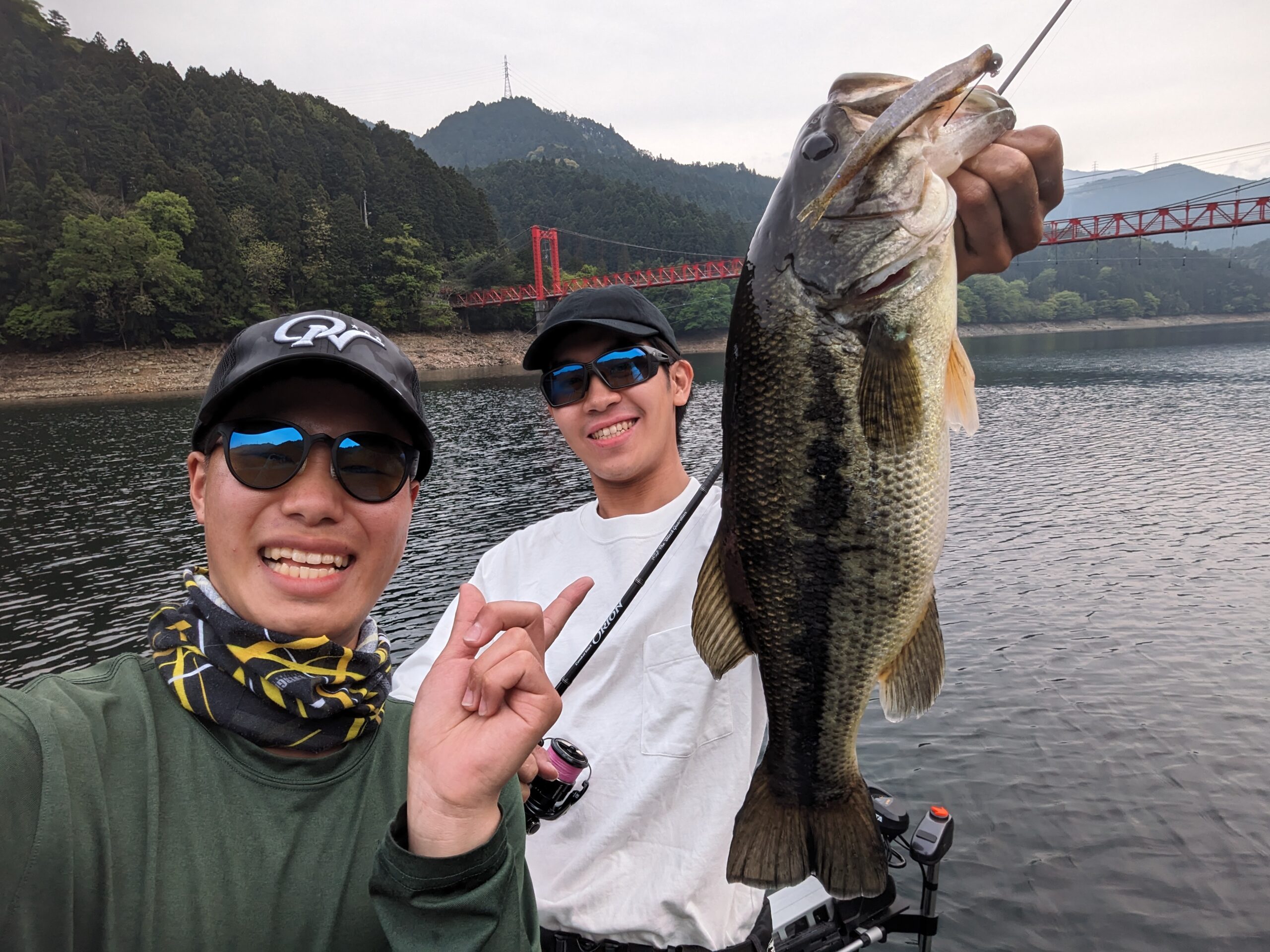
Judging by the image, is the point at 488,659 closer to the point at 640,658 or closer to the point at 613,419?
the point at 640,658

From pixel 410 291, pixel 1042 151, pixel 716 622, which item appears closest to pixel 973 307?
pixel 410 291

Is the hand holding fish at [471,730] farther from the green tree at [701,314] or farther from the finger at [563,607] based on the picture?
the green tree at [701,314]

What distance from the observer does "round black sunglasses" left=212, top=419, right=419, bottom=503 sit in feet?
5.88

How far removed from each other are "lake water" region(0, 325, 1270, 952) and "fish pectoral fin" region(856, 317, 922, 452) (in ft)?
21.1

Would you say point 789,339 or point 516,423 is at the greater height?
point 789,339

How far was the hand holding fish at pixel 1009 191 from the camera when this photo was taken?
1.97 meters

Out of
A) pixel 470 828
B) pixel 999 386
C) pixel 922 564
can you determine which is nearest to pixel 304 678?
pixel 470 828

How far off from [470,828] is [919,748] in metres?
9.06

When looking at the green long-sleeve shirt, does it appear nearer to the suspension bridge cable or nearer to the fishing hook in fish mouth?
the fishing hook in fish mouth

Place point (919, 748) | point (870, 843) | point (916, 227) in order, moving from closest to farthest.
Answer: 1. point (916, 227)
2. point (870, 843)
3. point (919, 748)

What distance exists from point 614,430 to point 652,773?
1335 millimetres

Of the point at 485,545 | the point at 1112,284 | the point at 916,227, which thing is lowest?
the point at 485,545

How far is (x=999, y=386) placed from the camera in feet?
141

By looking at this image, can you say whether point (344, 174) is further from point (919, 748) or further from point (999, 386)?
point (919, 748)
